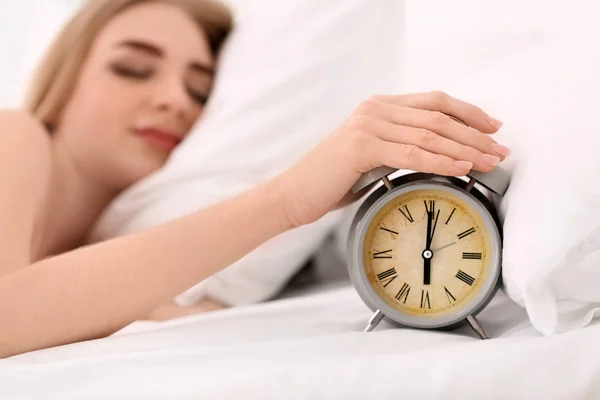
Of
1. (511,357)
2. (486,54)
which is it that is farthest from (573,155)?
(486,54)

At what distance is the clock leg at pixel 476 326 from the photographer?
66 cm

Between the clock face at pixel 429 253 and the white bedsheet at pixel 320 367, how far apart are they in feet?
0.14

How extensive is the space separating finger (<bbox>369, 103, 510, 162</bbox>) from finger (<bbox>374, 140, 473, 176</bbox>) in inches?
1.4

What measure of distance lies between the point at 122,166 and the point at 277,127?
14.0 inches

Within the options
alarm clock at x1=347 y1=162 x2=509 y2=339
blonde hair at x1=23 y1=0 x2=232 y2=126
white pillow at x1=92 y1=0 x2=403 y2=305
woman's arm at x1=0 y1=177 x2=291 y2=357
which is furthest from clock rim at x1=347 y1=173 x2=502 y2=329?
blonde hair at x1=23 y1=0 x2=232 y2=126

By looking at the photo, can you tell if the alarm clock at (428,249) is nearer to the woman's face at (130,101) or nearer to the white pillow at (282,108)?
the white pillow at (282,108)

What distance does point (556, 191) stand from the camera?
1.92 ft

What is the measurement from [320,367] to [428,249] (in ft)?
0.74

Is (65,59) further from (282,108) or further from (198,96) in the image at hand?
(282,108)

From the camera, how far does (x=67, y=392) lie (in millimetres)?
548

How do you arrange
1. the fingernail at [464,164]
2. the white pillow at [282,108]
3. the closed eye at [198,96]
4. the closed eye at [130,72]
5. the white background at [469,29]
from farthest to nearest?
the closed eye at [198,96] → the closed eye at [130,72] → the white pillow at [282,108] → the white background at [469,29] → the fingernail at [464,164]

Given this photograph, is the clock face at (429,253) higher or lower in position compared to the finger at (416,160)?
lower

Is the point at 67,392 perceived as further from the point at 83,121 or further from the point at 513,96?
the point at 83,121

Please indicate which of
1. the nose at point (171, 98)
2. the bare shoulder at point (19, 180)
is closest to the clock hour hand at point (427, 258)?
the bare shoulder at point (19, 180)
